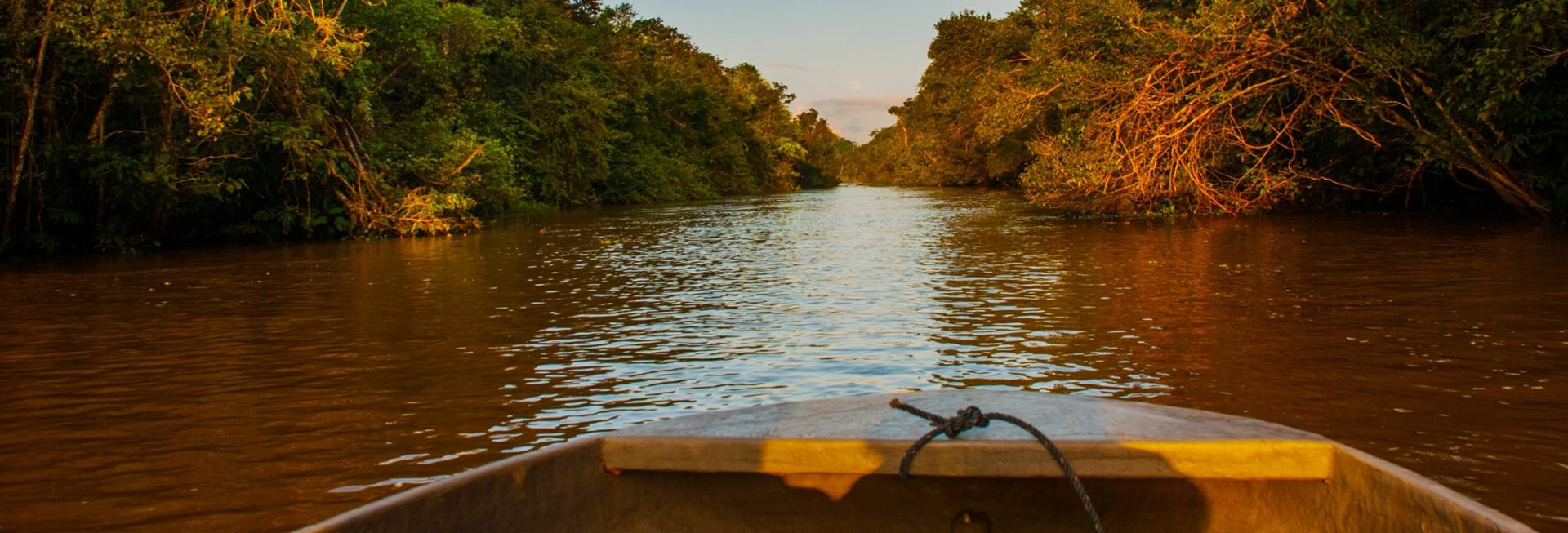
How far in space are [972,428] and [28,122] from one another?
17.2 metres

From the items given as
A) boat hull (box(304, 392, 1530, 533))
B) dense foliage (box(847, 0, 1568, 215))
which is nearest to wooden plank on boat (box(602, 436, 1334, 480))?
boat hull (box(304, 392, 1530, 533))

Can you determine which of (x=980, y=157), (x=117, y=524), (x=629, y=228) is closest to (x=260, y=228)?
(x=629, y=228)

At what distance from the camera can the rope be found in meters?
3.22

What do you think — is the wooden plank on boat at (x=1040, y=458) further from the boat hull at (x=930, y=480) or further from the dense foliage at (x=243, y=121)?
the dense foliage at (x=243, y=121)

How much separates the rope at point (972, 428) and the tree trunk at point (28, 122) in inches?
625

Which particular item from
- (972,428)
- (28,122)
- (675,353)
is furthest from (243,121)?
(972,428)

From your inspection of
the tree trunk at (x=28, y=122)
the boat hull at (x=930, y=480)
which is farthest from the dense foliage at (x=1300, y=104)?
the tree trunk at (x=28, y=122)

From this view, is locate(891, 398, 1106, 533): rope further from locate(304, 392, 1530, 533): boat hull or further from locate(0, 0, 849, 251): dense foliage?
locate(0, 0, 849, 251): dense foliage

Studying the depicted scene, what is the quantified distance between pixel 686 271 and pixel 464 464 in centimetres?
1017

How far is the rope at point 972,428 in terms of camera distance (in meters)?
3.22

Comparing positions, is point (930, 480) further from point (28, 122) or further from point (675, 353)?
point (28, 122)

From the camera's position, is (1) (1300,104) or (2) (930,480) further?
(1) (1300,104)

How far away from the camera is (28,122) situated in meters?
16.3

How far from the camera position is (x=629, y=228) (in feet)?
89.1
